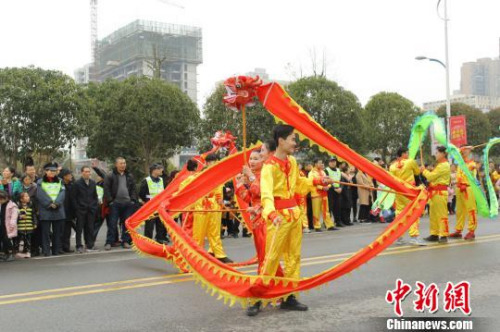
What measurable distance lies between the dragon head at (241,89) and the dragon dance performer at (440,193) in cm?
556

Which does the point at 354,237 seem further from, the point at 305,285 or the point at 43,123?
the point at 43,123

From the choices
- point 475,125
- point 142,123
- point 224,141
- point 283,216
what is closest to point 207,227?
point 224,141

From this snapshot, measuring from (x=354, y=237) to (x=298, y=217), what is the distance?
6760mm

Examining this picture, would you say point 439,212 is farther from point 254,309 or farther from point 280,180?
point 254,309

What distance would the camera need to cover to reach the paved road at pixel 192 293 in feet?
17.4

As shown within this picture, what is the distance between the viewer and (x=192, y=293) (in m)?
6.64

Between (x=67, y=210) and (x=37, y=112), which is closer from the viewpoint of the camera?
(x=67, y=210)

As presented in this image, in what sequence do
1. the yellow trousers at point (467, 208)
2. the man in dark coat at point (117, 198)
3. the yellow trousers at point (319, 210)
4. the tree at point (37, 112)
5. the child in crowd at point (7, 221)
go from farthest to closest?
1. the tree at point (37, 112)
2. the yellow trousers at point (319, 210)
3. the man in dark coat at point (117, 198)
4. the yellow trousers at point (467, 208)
5. the child in crowd at point (7, 221)

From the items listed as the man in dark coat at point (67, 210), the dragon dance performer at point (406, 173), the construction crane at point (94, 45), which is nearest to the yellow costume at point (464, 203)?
the dragon dance performer at point (406, 173)

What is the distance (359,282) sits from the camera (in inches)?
276

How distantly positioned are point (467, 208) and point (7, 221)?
8.92 meters

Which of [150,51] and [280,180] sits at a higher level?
[150,51]

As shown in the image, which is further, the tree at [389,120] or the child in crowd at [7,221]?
the tree at [389,120]

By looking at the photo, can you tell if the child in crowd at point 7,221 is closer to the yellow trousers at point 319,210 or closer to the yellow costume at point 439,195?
the yellow trousers at point 319,210
